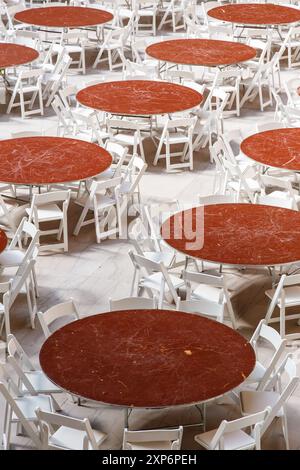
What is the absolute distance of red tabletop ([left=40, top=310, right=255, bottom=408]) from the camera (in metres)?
7.12

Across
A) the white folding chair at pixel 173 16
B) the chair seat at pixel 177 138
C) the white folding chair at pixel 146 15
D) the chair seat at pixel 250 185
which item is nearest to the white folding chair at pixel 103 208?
the chair seat at pixel 250 185

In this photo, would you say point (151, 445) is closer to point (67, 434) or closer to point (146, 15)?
point (67, 434)

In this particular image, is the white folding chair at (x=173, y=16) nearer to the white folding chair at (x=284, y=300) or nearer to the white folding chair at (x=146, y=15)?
the white folding chair at (x=146, y=15)

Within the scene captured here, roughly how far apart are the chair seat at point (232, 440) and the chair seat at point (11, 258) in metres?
3.21

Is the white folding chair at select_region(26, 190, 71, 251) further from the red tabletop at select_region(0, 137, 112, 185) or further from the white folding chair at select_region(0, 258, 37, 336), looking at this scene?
the white folding chair at select_region(0, 258, 37, 336)

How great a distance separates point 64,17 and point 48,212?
7558mm

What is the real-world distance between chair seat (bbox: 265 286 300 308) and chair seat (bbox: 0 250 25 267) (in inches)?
92.8

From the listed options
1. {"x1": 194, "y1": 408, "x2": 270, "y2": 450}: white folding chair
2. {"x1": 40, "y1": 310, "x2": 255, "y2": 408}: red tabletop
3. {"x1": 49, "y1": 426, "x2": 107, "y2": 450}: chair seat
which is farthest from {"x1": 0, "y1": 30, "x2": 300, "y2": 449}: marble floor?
{"x1": 40, "y1": 310, "x2": 255, "y2": 408}: red tabletop

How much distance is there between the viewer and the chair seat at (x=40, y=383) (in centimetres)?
773

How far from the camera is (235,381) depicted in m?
7.26

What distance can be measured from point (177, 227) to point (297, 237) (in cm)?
114
